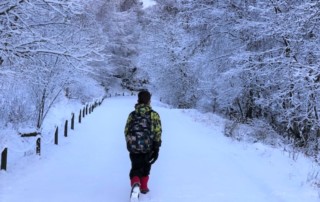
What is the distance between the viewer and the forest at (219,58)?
865 centimetres

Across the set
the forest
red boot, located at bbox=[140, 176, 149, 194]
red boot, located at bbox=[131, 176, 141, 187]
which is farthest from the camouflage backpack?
the forest

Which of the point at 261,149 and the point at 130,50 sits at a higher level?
the point at 130,50

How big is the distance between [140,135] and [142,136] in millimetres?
38

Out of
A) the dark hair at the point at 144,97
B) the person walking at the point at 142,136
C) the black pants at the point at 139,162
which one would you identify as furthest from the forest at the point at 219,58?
the black pants at the point at 139,162

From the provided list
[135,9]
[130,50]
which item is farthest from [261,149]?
[135,9]

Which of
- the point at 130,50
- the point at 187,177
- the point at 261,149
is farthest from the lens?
the point at 130,50

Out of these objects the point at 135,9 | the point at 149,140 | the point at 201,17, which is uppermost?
the point at 135,9

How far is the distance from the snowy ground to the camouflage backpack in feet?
3.38

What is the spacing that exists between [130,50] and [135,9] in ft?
42.9

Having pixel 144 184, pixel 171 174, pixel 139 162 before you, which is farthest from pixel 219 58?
pixel 139 162

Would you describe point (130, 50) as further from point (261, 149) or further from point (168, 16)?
point (261, 149)

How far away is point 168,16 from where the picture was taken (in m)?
42.0

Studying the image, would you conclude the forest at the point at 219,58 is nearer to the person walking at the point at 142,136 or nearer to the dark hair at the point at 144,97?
the dark hair at the point at 144,97

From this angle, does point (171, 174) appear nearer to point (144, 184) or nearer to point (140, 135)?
point (144, 184)
